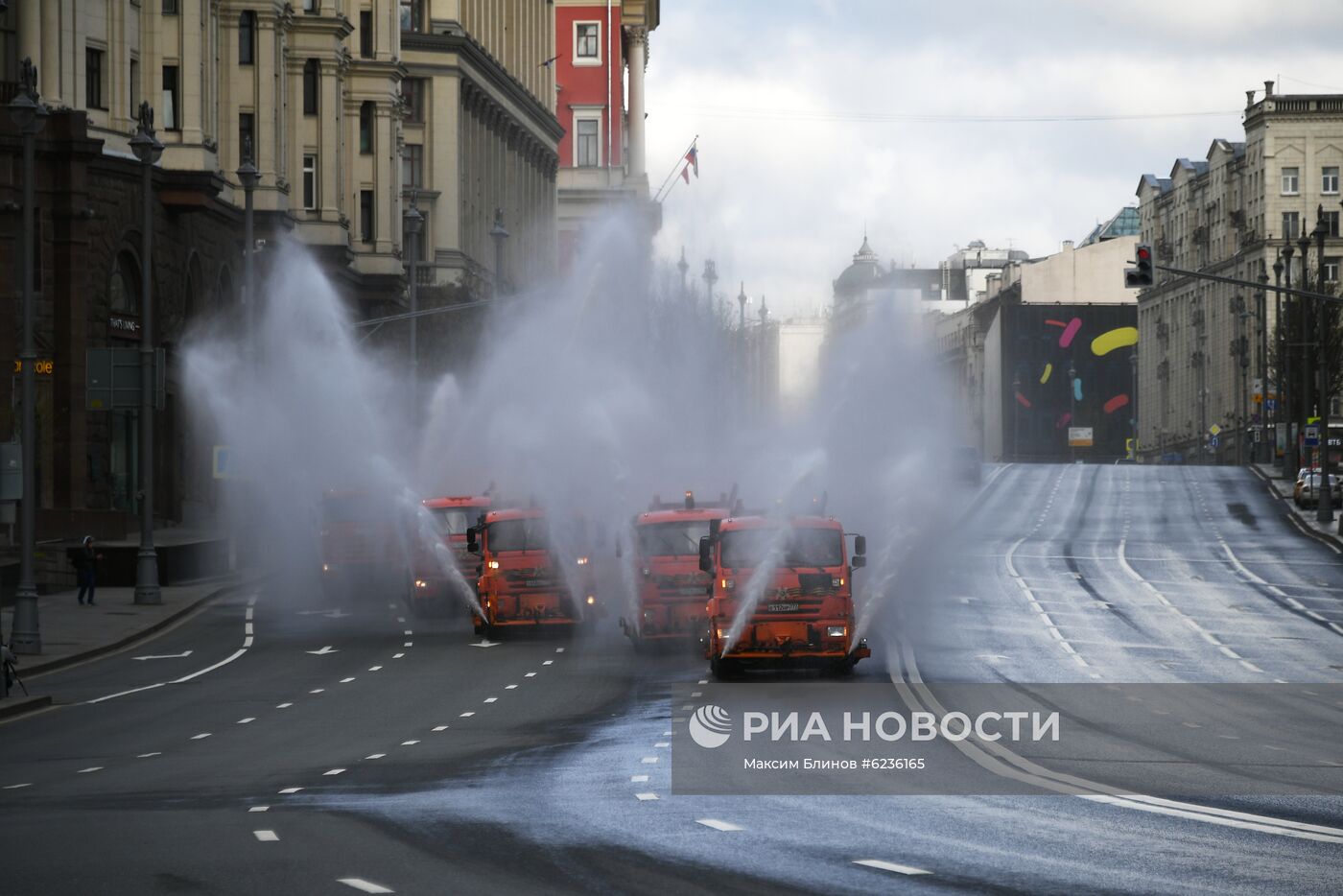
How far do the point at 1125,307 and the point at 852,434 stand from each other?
129541 mm

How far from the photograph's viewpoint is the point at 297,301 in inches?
2985

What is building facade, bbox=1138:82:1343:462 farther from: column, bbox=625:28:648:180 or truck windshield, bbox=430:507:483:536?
truck windshield, bbox=430:507:483:536

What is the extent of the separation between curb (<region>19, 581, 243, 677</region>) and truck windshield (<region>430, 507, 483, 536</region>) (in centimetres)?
613

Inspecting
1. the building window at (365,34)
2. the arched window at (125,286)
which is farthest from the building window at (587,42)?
the arched window at (125,286)

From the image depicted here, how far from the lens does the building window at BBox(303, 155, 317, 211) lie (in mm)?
89275

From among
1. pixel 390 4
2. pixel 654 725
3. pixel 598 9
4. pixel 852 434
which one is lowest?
pixel 654 725

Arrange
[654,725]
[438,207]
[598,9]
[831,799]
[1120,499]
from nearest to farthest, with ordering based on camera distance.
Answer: [831,799] < [654,725] < [1120,499] < [438,207] < [598,9]

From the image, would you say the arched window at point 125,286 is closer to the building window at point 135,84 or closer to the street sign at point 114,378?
the building window at point 135,84

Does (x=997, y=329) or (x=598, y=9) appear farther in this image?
(x=997, y=329)

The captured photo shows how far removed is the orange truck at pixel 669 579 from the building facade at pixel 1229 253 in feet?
302

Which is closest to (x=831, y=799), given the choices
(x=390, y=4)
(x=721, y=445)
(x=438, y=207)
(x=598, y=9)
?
(x=721, y=445)

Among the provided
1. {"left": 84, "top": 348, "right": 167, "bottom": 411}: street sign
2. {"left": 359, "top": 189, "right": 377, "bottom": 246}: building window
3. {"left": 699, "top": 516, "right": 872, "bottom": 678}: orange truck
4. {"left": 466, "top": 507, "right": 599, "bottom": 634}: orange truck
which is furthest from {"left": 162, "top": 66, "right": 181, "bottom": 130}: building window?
{"left": 699, "top": 516, "right": 872, "bottom": 678}: orange truck

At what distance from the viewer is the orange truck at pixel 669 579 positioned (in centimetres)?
3491

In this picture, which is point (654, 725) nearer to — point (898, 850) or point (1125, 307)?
point (898, 850)
